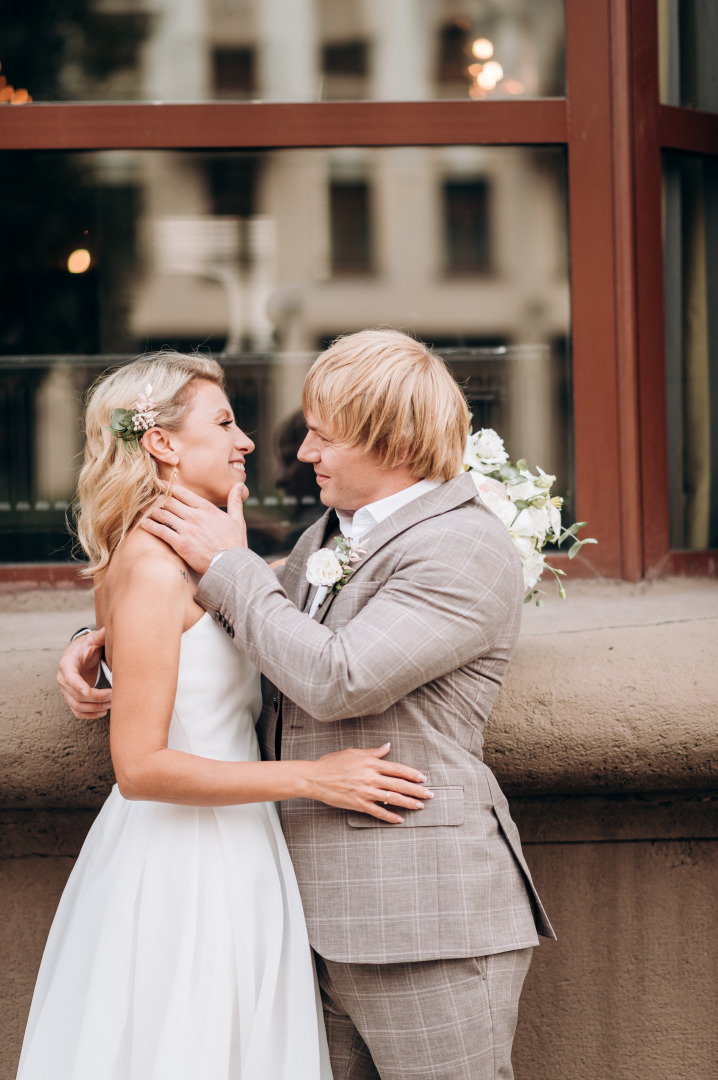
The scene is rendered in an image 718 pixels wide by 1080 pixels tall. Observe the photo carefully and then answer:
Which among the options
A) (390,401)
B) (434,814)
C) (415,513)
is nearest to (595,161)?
(390,401)

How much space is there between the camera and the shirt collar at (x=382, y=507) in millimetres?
1938

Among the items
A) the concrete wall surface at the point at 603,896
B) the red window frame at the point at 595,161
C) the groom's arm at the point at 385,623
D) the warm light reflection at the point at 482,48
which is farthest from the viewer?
the warm light reflection at the point at 482,48

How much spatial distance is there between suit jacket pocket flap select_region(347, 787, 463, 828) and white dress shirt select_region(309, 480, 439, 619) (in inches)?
16.5

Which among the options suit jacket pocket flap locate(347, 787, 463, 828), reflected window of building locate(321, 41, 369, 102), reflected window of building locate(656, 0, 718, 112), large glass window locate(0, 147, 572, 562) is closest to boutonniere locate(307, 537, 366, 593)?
suit jacket pocket flap locate(347, 787, 463, 828)

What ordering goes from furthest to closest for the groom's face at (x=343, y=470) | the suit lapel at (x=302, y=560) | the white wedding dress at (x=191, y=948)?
the suit lapel at (x=302, y=560)
the groom's face at (x=343, y=470)
the white wedding dress at (x=191, y=948)

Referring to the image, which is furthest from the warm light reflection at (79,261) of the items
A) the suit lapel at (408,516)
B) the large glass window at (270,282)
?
the suit lapel at (408,516)

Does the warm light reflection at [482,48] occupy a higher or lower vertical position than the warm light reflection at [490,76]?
higher

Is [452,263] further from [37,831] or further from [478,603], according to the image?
[37,831]

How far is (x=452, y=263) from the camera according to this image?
3.18 meters

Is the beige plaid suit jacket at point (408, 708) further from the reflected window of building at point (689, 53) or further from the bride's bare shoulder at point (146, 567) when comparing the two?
the reflected window of building at point (689, 53)

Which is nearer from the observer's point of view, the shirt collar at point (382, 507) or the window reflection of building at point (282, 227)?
the shirt collar at point (382, 507)

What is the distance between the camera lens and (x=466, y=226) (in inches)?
125

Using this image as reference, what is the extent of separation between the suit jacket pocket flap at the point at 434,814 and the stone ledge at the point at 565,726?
0.48 metres

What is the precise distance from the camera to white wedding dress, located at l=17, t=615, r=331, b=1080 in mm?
1776
